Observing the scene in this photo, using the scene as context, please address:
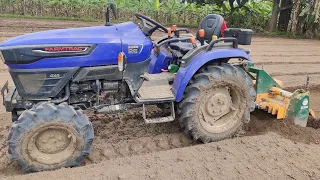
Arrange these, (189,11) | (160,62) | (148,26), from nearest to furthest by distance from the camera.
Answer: (148,26) → (160,62) → (189,11)

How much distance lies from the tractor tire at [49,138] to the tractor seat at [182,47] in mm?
1584

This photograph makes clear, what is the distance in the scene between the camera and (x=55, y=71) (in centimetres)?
334

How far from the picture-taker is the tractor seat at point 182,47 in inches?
164

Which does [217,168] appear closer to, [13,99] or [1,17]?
[13,99]

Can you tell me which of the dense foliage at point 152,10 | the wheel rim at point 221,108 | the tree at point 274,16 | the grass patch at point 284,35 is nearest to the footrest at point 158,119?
the wheel rim at point 221,108

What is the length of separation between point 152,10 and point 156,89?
1598 cm

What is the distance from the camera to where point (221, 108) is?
13.1 feet

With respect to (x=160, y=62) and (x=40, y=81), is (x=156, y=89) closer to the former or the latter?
(x=160, y=62)

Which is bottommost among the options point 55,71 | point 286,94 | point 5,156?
point 5,156

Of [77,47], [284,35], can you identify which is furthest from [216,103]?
[284,35]

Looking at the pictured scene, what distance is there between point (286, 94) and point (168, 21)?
15871 millimetres

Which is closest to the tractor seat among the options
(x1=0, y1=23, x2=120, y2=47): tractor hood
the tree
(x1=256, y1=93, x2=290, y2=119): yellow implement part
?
(x1=0, y1=23, x2=120, y2=47): tractor hood

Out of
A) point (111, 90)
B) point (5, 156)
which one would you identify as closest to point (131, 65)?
point (111, 90)

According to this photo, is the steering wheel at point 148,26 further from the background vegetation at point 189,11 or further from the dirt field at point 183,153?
the background vegetation at point 189,11
